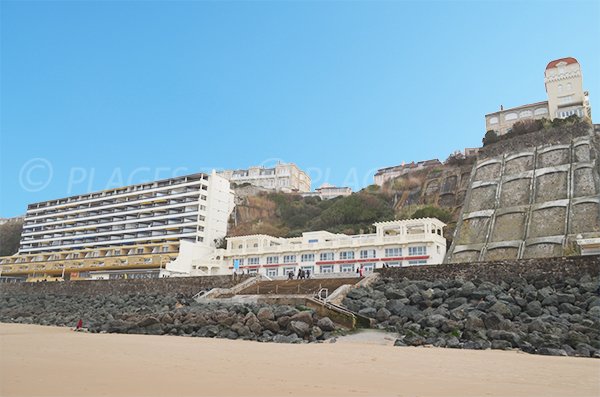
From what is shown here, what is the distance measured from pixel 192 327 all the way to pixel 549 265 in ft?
56.4

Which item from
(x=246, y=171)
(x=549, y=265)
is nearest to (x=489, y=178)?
(x=549, y=265)

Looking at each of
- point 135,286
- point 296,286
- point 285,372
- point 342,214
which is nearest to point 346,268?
point 296,286

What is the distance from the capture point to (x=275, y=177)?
12125 centimetres

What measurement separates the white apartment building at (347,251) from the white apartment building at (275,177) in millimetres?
62821

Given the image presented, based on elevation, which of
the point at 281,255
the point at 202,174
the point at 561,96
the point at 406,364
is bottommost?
the point at 406,364

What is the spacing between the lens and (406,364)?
1001cm

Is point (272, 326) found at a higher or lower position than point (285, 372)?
higher

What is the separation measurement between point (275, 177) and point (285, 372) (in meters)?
113

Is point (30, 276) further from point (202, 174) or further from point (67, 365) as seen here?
point (67, 365)

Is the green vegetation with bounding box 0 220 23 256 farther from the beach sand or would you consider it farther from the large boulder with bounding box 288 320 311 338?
the large boulder with bounding box 288 320 311 338

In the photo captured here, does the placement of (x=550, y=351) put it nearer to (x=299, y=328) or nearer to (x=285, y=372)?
(x=299, y=328)

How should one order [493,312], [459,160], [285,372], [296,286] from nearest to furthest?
[285,372], [493,312], [296,286], [459,160]

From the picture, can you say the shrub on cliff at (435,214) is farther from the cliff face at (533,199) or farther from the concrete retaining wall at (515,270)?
the concrete retaining wall at (515,270)

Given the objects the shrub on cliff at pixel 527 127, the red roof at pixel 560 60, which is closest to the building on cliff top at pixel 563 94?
the red roof at pixel 560 60
